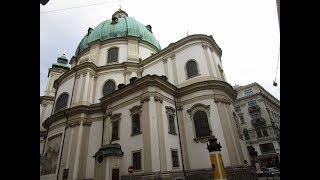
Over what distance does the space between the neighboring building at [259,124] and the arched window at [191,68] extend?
2600 centimetres

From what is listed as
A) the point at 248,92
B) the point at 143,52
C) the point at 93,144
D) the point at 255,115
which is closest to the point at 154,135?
the point at 93,144

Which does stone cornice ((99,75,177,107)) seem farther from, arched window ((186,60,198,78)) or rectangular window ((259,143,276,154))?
rectangular window ((259,143,276,154))

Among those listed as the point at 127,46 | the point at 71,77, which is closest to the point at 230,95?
the point at 127,46

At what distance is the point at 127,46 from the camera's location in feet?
95.5

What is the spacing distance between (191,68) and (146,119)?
8.37 m

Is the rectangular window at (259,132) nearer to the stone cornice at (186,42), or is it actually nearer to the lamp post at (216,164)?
the stone cornice at (186,42)

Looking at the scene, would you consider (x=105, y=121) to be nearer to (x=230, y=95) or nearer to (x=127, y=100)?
(x=127, y=100)

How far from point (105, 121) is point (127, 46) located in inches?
477

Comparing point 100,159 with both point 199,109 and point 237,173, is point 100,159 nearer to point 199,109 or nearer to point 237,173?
point 199,109

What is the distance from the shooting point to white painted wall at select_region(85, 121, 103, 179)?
2016 centimetres

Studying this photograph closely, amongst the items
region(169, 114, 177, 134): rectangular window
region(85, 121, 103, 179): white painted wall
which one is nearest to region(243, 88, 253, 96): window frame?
region(169, 114, 177, 134): rectangular window

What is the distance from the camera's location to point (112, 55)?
95.5 feet

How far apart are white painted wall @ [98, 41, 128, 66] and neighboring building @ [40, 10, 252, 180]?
0.66 ft

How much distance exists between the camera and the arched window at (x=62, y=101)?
84.9 ft
